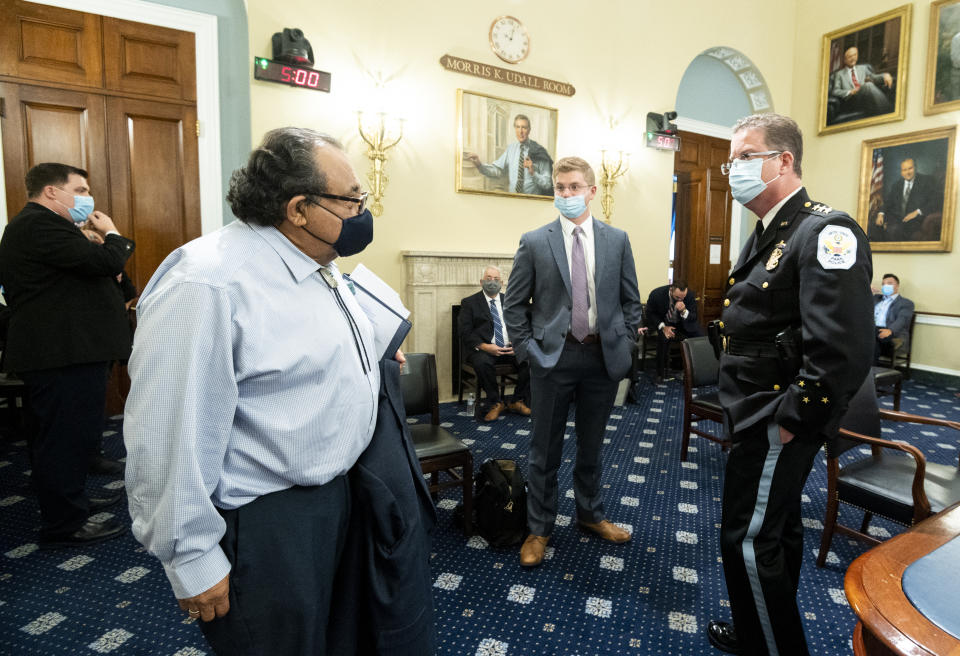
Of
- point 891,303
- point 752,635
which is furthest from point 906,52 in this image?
point 752,635

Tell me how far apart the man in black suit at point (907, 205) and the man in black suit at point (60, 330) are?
8105 mm

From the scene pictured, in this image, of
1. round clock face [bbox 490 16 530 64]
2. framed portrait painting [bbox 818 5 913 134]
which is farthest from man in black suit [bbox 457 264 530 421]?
framed portrait painting [bbox 818 5 913 134]

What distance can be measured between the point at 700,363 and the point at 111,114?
478cm

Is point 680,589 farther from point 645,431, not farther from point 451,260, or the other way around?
point 451,260

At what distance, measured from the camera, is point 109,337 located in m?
2.52

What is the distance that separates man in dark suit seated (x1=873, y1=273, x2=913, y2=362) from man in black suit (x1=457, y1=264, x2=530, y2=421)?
418 cm

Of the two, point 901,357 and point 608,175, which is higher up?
point 608,175

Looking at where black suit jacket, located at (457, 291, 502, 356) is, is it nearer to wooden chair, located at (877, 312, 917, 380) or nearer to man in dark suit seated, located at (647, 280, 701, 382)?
man in dark suit seated, located at (647, 280, 701, 382)

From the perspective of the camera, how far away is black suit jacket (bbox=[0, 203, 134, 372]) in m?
2.31

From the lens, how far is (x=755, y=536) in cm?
155

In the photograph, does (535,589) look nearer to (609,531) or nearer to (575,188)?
(609,531)

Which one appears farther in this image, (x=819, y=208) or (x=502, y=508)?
(x=502, y=508)

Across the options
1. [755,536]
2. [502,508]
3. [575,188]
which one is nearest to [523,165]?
[575,188]

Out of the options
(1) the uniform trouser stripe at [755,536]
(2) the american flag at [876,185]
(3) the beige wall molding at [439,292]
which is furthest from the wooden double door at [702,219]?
(1) the uniform trouser stripe at [755,536]
